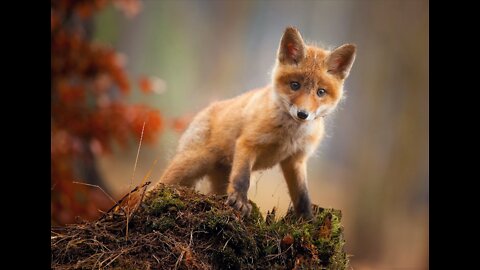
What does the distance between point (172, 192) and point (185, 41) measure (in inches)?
70.5

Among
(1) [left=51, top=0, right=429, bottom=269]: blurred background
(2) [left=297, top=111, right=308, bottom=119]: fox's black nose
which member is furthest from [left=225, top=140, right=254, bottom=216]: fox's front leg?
(2) [left=297, top=111, right=308, bottom=119]: fox's black nose

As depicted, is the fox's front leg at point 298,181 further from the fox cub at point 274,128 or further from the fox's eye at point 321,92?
the fox's eye at point 321,92

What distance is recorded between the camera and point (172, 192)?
7.17ft

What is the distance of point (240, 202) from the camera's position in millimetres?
2350

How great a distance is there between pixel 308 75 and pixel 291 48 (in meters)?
0.17

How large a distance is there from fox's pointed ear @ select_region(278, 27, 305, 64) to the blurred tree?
181cm

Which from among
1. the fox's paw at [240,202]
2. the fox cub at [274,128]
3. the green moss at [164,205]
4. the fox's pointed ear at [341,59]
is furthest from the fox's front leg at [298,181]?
the green moss at [164,205]

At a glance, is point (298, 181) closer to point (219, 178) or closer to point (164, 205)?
point (219, 178)

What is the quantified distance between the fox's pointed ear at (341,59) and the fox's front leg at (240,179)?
581mm

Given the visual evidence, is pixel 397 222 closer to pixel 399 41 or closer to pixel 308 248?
pixel 399 41

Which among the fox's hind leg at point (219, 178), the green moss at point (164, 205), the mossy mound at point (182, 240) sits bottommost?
the mossy mound at point (182, 240)

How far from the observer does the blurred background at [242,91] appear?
316 cm

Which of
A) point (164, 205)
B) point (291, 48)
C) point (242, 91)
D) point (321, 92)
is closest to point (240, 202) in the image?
point (164, 205)

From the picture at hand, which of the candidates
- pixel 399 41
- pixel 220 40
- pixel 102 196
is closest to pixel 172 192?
pixel 220 40
